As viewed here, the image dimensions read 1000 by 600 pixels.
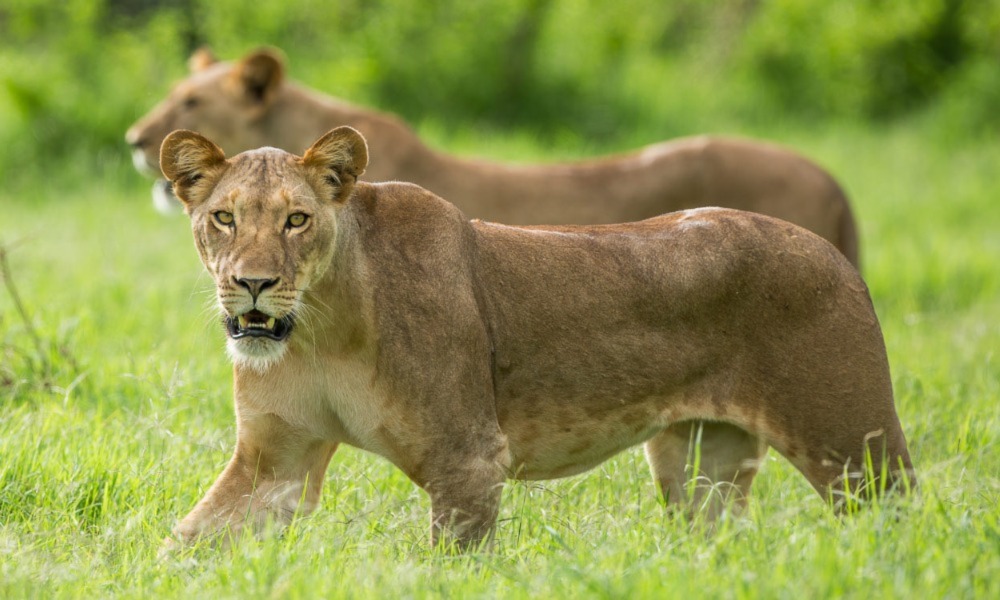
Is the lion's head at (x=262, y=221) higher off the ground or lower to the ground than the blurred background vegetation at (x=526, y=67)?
higher

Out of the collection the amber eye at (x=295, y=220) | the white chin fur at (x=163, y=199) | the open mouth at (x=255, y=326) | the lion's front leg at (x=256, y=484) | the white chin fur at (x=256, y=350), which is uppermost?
the amber eye at (x=295, y=220)

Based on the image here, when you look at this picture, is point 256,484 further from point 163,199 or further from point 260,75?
point 260,75

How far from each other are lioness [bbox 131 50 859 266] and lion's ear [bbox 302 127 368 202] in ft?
10.9

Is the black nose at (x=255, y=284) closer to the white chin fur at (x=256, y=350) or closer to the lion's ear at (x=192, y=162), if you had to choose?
the white chin fur at (x=256, y=350)

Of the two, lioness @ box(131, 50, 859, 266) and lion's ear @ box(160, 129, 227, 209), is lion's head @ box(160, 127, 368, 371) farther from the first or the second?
lioness @ box(131, 50, 859, 266)

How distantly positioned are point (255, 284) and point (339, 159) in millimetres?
486

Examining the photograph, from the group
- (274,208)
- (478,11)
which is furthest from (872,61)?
(274,208)

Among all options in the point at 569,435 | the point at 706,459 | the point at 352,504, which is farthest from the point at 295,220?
the point at 706,459

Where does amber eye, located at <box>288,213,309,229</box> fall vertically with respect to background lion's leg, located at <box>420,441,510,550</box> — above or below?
above

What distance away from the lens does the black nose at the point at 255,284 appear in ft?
11.5

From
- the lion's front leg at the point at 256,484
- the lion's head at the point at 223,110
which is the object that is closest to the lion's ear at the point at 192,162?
the lion's front leg at the point at 256,484

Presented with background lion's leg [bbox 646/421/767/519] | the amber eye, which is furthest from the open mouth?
background lion's leg [bbox 646/421/767/519]

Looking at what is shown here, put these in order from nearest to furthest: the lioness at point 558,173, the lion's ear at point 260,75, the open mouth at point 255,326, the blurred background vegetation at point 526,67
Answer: the open mouth at point 255,326 < the lioness at point 558,173 < the lion's ear at point 260,75 < the blurred background vegetation at point 526,67

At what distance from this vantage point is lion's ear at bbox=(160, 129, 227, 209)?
3.80m
